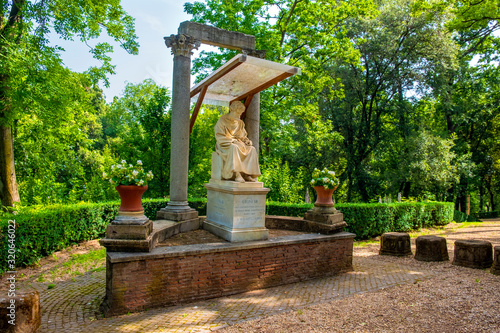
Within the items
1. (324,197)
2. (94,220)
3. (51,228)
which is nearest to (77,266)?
(51,228)

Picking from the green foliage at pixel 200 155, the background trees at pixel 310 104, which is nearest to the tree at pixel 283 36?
the background trees at pixel 310 104

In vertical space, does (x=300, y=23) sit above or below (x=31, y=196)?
above

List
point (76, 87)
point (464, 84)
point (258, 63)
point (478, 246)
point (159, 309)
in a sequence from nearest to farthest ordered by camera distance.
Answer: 1. point (159, 309)
2. point (258, 63)
3. point (478, 246)
4. point (76, 87)
5. point (464, 84)

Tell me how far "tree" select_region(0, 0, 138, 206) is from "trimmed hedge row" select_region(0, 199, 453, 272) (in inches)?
95.5

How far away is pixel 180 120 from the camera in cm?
817

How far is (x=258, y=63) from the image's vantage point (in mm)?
6434

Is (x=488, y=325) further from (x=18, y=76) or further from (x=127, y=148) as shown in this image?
(x=127, y=148)

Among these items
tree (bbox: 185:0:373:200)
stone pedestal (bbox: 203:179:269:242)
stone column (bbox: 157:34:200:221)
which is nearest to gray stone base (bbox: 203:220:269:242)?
stone pedestal (bbox: 203:179:269:242)

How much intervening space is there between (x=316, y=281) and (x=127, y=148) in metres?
9.94

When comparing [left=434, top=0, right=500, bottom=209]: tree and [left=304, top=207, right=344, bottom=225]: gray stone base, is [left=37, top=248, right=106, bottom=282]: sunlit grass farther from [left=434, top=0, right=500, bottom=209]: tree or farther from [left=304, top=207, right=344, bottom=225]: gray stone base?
[left=434, top=0, right=500, bottom=209]: tree

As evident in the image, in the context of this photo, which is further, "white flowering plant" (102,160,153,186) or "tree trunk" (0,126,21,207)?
"tree trunk" (0,126,21,207)

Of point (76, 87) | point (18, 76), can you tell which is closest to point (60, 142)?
point (76, 87)

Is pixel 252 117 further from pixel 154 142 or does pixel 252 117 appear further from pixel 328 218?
pixel 154 142

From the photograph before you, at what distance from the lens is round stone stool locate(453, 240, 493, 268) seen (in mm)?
7754
